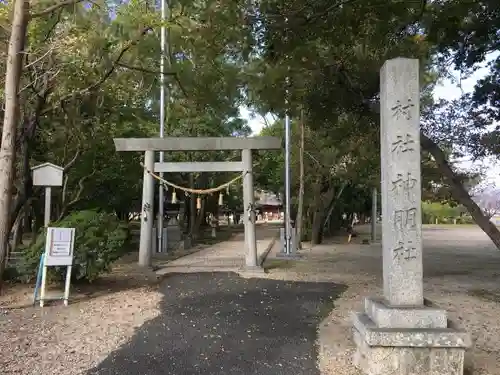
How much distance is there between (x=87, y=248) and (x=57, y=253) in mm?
785

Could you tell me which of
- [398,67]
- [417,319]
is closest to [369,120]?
[398,67]

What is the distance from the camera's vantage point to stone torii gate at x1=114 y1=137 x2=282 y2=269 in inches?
469

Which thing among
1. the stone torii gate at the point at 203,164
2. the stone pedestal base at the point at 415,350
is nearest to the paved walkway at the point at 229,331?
the stone pedestal base at the point at 415,350

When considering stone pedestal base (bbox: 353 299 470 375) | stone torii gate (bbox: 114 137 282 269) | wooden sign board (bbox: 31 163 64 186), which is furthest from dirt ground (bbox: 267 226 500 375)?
wooden sign board (bbox: 31 163 64 186)

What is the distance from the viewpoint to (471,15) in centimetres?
910

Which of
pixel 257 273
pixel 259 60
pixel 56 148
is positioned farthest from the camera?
pixel 56 148

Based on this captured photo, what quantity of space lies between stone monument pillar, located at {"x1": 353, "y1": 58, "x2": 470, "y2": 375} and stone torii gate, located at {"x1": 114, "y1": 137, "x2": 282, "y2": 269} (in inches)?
267

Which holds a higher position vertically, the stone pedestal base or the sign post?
the sign post

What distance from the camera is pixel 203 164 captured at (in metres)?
12.6

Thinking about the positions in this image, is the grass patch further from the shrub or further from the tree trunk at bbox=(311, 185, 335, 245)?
the tree trunk at bbox=(311, 185, 335, 245)

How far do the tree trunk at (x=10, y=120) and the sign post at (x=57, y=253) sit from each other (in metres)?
0.82

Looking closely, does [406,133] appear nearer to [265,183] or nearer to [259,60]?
[259,60]

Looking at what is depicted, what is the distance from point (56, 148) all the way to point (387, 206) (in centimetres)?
1224

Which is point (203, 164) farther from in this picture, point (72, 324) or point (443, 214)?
point (443, 214)
